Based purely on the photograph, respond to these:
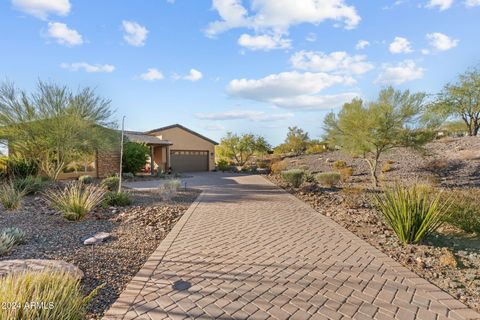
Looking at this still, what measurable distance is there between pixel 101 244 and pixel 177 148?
2734 cm

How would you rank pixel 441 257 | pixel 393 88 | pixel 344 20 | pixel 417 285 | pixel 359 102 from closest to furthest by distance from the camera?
pixel 417 285 → pixel 441 257 → pixel 344 20 → pixel 393 88 → pixel 359 102

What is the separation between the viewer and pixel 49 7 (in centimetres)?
915

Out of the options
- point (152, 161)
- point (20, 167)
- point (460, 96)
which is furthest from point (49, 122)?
point (460, 96)

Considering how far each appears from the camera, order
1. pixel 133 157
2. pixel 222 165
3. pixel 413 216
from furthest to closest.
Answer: pixel 222 165 → pixel 133 157 → pixel 413 216

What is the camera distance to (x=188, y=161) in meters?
34.0

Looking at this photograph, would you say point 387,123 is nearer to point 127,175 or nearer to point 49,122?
point 49,122

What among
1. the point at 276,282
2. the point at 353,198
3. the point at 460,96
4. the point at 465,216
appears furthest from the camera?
the point at 353,198

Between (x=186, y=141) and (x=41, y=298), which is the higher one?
(x=186, y=141)

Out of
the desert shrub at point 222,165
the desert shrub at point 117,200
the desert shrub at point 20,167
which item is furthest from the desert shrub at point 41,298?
the desert shrub at point 222,165

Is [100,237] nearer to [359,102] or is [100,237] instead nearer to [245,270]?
[245,270]

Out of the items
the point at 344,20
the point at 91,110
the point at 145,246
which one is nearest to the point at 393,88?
the point at 344,20

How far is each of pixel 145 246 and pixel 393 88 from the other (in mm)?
14539

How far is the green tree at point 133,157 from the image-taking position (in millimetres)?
24725

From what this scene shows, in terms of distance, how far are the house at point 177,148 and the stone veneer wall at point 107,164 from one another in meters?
0.17
